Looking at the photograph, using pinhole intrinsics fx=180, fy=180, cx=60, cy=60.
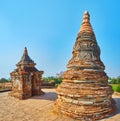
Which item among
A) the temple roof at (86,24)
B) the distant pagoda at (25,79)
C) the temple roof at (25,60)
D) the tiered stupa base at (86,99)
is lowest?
the tiered stupa base at (86,99)

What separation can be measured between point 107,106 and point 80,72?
2050 millimetres

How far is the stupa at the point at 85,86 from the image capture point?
27.2 ft

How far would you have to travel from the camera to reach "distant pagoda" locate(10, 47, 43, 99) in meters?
15.2

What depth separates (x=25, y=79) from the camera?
15438 millimetres

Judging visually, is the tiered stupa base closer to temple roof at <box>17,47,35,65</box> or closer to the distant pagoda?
the distant pagoda

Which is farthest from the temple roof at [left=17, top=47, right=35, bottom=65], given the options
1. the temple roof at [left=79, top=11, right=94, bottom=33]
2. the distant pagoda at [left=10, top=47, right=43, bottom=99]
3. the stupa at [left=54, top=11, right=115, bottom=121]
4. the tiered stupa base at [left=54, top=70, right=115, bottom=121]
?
the tiered stupa base at [left=54, top=70, right=115, bottom=121]

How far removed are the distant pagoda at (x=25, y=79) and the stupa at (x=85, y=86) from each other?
6340 mm

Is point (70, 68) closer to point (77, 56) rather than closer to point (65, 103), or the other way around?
point (77, 56)

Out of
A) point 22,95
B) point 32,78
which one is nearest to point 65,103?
point 22,95

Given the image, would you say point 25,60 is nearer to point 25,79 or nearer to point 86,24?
point 25,79

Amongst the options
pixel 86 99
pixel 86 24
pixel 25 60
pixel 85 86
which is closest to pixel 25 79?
pixel 25 60

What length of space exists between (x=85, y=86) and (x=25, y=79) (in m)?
8.01

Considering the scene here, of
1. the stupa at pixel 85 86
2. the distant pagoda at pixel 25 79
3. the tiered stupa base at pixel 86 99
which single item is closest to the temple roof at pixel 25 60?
the distant pagoda at pixel 25 79

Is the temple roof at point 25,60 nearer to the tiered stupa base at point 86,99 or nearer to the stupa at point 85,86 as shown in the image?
the stupa at point 85,86
